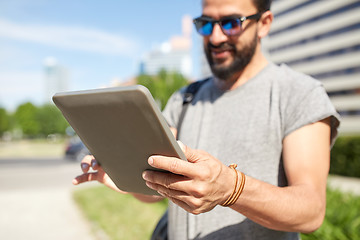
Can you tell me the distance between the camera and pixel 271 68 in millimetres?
1554

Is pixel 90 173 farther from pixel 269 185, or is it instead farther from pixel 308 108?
pixel 308 108

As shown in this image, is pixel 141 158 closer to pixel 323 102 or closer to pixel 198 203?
pixel 198 203

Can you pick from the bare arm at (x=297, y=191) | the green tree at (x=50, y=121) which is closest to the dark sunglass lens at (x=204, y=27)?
the bare arm at (x=297, y=191)

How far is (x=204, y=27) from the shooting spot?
1.59 m

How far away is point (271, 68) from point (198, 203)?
0.86 metres

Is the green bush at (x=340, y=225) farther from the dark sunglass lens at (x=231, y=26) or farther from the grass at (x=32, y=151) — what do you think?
the grass at (x=32, y=151)

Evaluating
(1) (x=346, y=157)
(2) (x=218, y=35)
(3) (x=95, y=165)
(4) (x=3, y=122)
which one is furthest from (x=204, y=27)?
(4) (x=3, y=122)

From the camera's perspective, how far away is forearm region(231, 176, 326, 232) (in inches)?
42.0

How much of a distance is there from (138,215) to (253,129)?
4.90m

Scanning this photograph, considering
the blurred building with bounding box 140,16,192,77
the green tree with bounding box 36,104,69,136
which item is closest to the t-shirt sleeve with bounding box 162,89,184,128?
the green tree with bounding box 36,104,69,136

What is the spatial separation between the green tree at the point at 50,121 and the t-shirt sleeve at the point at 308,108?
245ft

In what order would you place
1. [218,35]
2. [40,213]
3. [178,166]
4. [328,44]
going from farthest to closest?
[328,44] → [40,213] → [218,35] → [178,166]

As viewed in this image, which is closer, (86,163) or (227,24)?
(86,163)

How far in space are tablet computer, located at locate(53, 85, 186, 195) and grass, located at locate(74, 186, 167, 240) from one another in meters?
4.01
